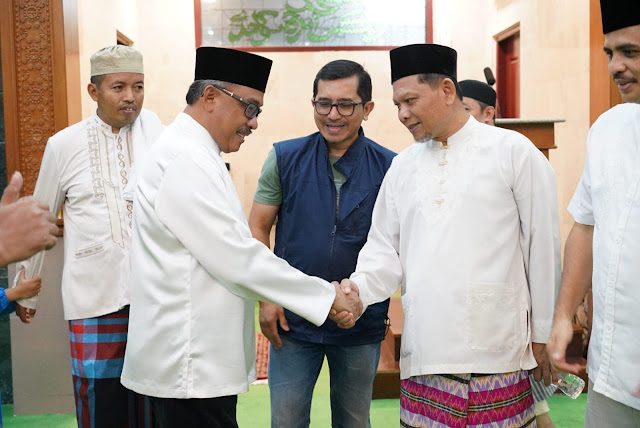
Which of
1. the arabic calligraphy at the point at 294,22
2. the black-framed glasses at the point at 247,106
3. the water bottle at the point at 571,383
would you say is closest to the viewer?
the water bottle at the point at 571,383

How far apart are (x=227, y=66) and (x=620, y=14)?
3.65ft

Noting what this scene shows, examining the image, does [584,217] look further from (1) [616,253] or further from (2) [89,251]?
(2) [89,251]

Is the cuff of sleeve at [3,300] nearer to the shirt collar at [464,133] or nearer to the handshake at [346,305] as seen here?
the handshake at [346,305]

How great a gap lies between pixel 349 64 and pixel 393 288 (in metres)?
0.82

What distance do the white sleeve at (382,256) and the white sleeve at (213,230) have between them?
340mm

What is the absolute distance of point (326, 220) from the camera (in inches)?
95.4

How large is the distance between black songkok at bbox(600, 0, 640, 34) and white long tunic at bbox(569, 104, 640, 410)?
8.7 inches

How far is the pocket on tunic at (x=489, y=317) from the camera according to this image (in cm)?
195

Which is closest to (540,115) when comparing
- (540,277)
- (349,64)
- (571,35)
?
(571,35)

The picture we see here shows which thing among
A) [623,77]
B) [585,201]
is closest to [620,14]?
[623,77]

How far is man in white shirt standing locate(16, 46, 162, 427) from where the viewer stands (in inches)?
105

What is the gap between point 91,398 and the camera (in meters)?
2.66

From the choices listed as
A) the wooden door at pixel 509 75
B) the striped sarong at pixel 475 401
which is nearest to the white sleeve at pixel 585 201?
the striped sarong at pixel 475 401

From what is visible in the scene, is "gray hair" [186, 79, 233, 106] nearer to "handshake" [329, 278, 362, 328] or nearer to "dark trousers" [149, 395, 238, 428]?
"handshake" [329, 278, 362, 328]
